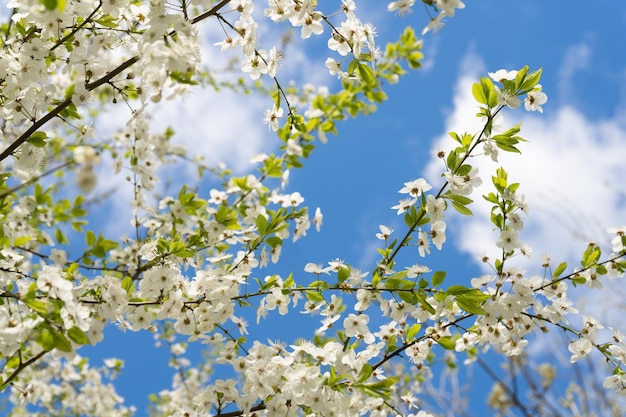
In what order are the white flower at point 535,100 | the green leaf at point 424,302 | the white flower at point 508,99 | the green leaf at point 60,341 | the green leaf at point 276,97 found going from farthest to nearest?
the green leaf at point 276,97 < the white flower at point 535,100 < the white flower at point 508,99 < the green leaf at point 424,302 < the green leaf at point 60,341

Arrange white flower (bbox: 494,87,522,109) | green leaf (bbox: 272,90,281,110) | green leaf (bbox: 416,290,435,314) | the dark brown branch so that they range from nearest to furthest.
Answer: the dark brown branch
green leaf (bbox: 416,290,435,314)
white flower (bbox: 494,87,522,109)
green leaf (bbox: 272,90,281,110)

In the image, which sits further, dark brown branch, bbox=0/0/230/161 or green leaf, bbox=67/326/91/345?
dark brown branch, bbox=0/0/230/161

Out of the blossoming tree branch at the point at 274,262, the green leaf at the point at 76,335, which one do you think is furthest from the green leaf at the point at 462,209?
the green leaf at the point at 76,335

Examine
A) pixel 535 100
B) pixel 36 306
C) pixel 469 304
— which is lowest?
pixel 36 306

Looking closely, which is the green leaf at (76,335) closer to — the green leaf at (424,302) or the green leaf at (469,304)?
the green leaf at (424,302)

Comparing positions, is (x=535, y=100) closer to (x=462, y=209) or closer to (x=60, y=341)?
(x=462, y=209)

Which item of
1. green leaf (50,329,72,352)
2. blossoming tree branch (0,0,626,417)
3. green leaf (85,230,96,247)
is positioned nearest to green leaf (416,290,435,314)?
blossoming tree branch (0,0,626,417)

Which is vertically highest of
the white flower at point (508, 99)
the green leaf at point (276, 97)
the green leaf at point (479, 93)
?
the green leaf at point (276, 97)

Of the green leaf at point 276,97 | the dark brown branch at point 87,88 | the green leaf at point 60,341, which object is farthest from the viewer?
the green leaf at point 276,97

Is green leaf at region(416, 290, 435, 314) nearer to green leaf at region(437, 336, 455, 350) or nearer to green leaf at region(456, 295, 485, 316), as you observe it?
green leaf at region(456, 295, 485, 316)

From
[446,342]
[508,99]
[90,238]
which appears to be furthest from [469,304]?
[90,238]

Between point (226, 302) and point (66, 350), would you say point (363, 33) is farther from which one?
point (66, 350)

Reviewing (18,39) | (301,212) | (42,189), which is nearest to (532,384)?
(301,212)

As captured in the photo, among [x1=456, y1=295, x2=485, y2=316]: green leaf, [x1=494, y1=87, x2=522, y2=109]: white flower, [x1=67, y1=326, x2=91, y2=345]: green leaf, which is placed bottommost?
[x1=67, y1=326, x2=91, y2=345]: green leaf
